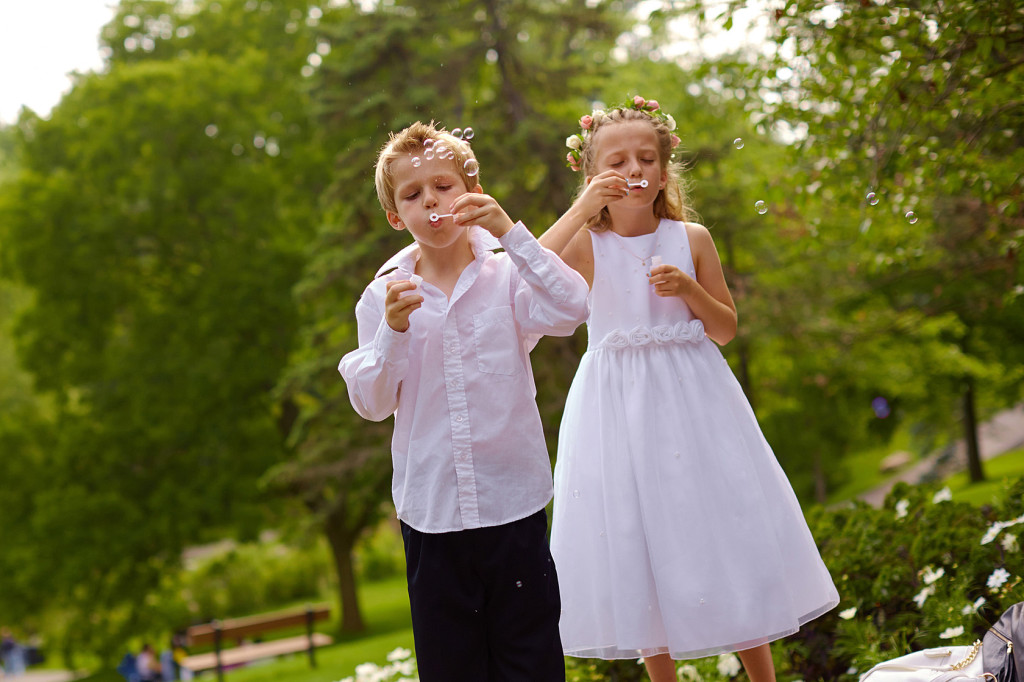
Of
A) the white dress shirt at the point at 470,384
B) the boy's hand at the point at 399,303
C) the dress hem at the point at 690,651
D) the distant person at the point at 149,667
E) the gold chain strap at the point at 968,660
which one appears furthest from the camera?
the distant person at the point at 149,667

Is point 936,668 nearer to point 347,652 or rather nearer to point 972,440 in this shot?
point 347,652

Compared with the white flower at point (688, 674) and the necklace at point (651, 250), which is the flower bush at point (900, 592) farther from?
the necklace at point (651, 250)

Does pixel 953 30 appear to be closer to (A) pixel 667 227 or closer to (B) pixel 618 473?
(A) pixel 667 227

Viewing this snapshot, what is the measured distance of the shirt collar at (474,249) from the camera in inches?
105

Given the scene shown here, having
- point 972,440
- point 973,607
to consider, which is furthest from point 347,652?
point 972,440

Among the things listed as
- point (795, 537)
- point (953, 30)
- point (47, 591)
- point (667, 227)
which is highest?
point (953, 30)

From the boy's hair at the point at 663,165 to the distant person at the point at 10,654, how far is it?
80.5 feet

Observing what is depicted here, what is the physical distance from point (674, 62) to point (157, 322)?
31.4 ft

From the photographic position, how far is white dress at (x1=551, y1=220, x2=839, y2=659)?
2.84 m

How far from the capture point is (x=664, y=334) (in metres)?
3.06

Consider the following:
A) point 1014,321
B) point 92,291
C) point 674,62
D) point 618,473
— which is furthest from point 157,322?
point 618,473

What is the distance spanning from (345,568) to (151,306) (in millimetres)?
5439

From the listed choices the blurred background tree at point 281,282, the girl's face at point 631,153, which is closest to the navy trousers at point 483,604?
the girl's face at point 631,153

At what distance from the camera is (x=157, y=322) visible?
14.6 metres
